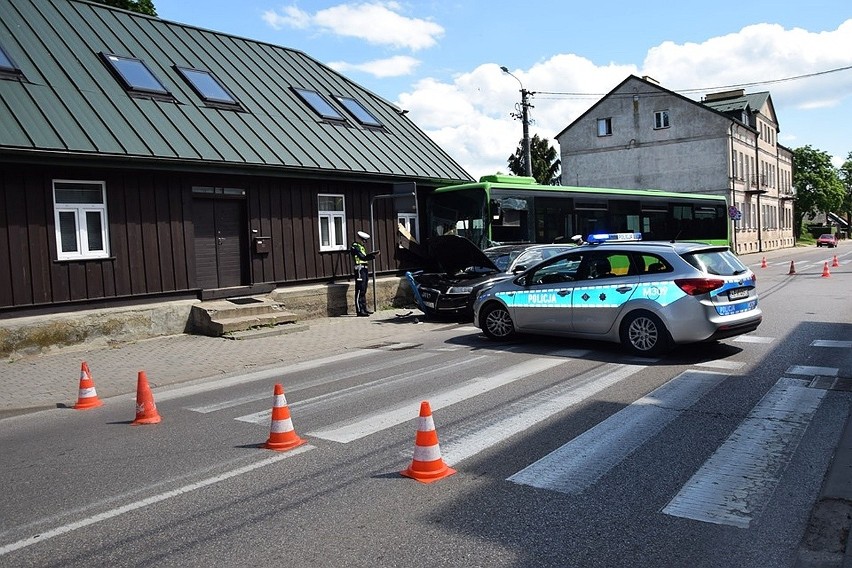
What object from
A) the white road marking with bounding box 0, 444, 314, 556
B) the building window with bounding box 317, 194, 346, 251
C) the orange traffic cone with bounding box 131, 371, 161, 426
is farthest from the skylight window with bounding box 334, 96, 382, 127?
the white road marking with bounding box 0, 444, 314, 556

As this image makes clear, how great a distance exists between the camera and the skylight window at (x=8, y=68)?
12.4 metres

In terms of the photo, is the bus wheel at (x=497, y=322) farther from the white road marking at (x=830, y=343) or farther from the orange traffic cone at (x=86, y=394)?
the orange traffic cone at (x=86, y=394)

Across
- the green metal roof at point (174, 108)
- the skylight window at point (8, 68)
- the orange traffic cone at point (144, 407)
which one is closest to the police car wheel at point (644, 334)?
the orange traffic cone at point (144, 407)

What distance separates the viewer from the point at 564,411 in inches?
262

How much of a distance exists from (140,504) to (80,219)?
938cm

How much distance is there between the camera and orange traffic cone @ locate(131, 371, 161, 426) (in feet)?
22.9

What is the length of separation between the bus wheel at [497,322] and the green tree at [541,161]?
54.1 metres

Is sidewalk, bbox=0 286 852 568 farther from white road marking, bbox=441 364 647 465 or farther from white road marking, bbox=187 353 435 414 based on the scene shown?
white road marking, bbox=441 364 647 465

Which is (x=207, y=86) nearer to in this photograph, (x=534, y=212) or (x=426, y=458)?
(x=534, y=212)

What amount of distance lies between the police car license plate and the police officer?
8834 millimetres

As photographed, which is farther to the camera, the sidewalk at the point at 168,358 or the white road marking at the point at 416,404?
the sidewalk at the point at 168,358

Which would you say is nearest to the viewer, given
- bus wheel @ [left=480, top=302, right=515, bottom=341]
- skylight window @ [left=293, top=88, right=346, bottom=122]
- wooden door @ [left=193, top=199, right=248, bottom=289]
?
bus wheel @ [left=480, top=302, right=515, bottom=341]

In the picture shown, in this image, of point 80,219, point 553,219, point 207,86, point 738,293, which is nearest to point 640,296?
point 738,293

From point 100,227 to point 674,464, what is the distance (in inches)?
442
